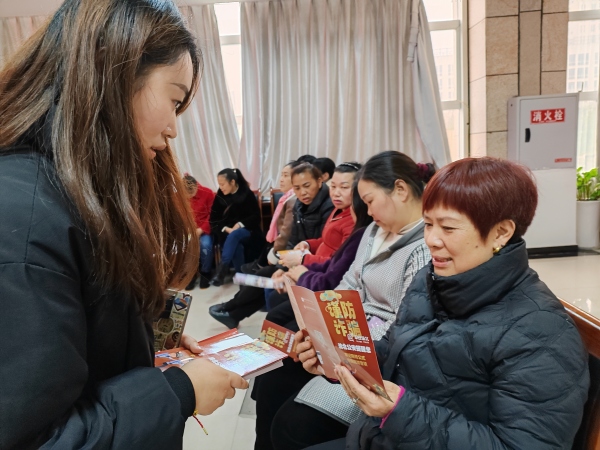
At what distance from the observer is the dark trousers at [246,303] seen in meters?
3.31

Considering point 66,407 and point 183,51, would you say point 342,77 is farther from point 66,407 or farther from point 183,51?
point 66,407

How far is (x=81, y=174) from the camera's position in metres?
0.61

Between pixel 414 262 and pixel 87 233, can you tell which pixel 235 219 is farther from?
pixel 87 233

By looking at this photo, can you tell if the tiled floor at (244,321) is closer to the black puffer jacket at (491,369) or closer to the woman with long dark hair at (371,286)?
the woman with long dark hair at (371,286)

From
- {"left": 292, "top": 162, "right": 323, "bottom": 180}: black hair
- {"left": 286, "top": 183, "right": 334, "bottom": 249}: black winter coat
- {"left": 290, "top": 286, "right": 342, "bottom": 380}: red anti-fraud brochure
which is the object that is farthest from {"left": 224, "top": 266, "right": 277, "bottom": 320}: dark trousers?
{"left": 290, "top": 286, "right": 342, "bottom": 380}: red anti-fraud brochure

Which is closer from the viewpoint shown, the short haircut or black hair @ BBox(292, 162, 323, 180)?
the short haircut

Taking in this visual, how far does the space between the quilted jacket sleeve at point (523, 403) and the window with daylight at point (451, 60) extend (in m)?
5.00

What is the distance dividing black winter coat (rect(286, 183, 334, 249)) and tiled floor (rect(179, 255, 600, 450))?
0.76 meters

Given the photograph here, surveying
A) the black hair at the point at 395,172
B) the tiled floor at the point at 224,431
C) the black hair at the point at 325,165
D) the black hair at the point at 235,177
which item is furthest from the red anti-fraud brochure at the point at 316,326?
the black hair at the point at 235,177

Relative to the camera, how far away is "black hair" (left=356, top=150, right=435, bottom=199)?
71.1 inches

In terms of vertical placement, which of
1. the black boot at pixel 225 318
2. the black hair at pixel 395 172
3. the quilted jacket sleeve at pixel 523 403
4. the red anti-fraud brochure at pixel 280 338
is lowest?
the black boot at pixel 225 318

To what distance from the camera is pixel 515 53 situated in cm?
472

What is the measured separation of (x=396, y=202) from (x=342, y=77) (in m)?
4.11

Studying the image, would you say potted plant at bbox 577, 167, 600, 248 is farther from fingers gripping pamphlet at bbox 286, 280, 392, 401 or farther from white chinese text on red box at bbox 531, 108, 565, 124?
fingers gripping pamphlet at bbox 286, 280, 392, 401
